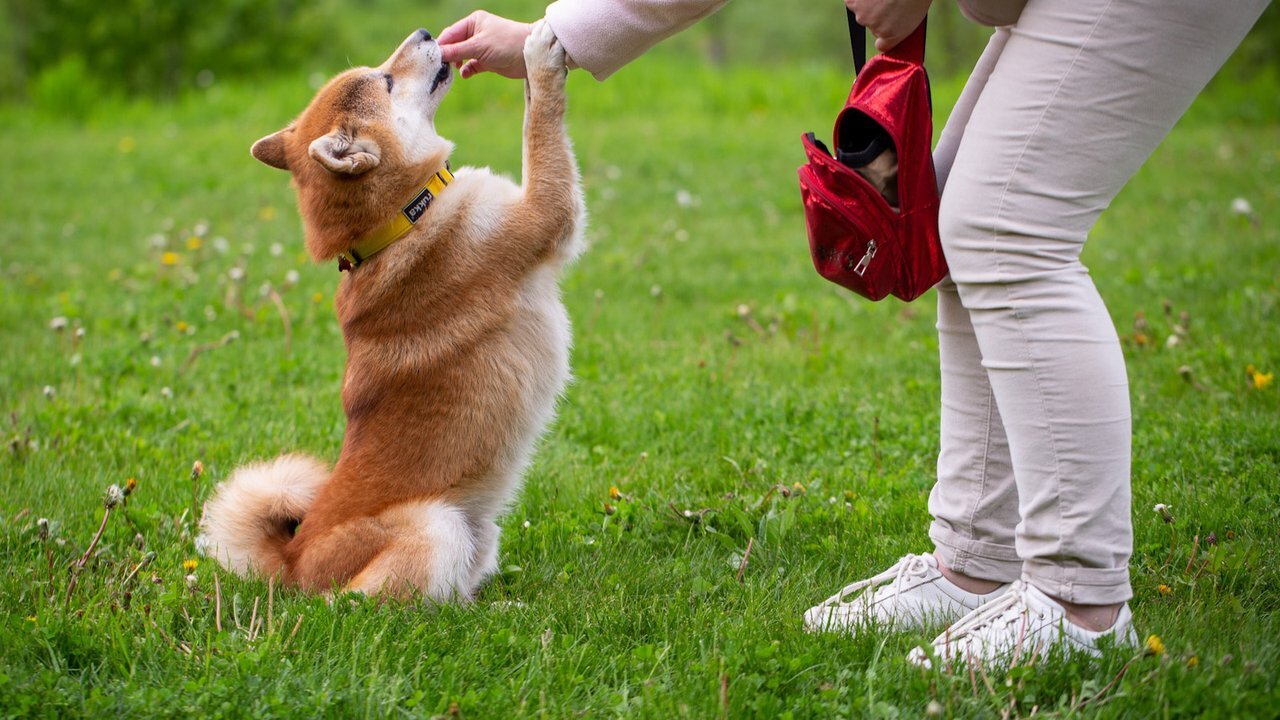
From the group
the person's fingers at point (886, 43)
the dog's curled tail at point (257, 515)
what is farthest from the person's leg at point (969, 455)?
the dog's curled tail at point (257, 515)

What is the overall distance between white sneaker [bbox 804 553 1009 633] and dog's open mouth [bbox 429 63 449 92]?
6.68ft

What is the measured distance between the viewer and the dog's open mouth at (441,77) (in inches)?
137

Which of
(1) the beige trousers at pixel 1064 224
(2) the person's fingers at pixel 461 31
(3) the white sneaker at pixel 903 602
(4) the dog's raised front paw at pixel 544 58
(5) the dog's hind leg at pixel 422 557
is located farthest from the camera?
(2) the person's fingers at pixel 461 31

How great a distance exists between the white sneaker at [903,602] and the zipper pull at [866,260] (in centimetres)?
79

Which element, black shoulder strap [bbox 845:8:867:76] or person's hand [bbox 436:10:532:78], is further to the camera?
person's hand [bbox 436:10:532:78]

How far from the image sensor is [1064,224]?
2.17m

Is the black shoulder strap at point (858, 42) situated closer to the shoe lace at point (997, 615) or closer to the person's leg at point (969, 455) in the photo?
the person's leg at point (969, 455)

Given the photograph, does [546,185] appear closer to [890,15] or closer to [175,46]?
[890,15]

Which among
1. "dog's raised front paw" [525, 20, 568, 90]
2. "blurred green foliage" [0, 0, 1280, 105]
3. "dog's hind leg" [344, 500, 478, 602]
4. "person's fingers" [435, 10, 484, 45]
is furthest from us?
"blurred green foliage" [0, 0, 1280, 105]

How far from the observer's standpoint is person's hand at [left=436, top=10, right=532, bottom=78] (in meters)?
3.04

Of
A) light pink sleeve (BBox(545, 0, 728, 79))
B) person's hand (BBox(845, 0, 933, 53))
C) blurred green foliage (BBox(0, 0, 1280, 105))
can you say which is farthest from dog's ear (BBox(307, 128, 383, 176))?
blurred green foliage (BBox(0, 0, 1280, 105))

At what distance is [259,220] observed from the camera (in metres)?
8.02

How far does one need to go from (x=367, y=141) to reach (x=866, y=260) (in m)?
1.57

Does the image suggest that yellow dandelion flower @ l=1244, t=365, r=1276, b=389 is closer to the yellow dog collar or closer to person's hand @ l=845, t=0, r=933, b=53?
person's hand @ l=845, t=0, r=933, b=53
